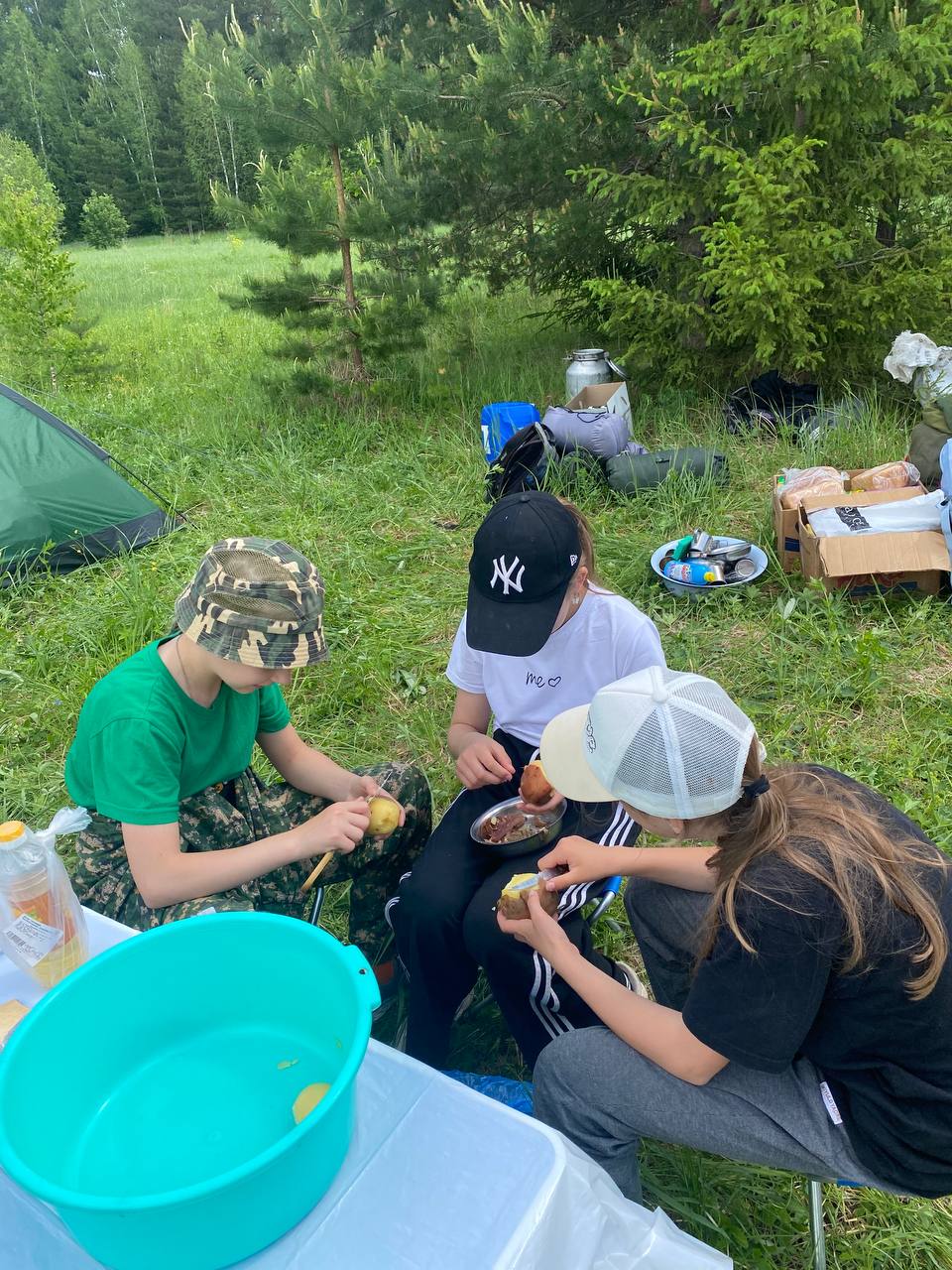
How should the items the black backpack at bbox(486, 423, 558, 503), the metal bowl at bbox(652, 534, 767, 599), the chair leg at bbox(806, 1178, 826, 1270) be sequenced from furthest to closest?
the black backpack at bbox(486, 423, 558, 503)
the metal bowl at bbox(652, 534, 767, 599)
the chair leg at bbox(806, 1178, 826, 1270)

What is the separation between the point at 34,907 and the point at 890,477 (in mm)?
3681

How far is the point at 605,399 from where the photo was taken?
16.6 feet

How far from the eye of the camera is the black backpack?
439cm

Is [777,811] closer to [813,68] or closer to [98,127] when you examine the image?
[813,68]

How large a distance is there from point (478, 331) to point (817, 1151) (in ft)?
23.8

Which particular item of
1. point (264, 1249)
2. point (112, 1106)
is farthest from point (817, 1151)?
point (112, 1106)

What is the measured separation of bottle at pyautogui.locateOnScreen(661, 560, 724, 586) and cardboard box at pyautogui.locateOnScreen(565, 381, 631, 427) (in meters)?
1.48

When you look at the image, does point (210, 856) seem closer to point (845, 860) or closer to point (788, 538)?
point (845, 860)

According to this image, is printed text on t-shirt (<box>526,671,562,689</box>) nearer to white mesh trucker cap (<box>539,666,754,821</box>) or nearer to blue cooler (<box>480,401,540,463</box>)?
white mesh trucker cap (<box>539,666,754,821</box>)

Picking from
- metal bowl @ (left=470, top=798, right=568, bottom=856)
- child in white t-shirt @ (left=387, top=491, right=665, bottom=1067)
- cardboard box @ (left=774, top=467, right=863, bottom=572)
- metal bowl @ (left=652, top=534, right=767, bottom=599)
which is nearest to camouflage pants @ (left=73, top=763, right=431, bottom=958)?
child in white t-shirt @ (left=387, top=491, right=665, bottom=1067)

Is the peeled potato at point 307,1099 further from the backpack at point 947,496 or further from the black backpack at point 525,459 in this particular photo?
the black backpack at point 525,459

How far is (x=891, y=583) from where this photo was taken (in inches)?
133

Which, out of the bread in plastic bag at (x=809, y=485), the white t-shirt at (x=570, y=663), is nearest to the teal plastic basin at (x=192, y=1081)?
the white t-shirt at (x=570, y=663)

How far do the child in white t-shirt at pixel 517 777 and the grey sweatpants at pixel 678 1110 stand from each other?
10.0 inches
